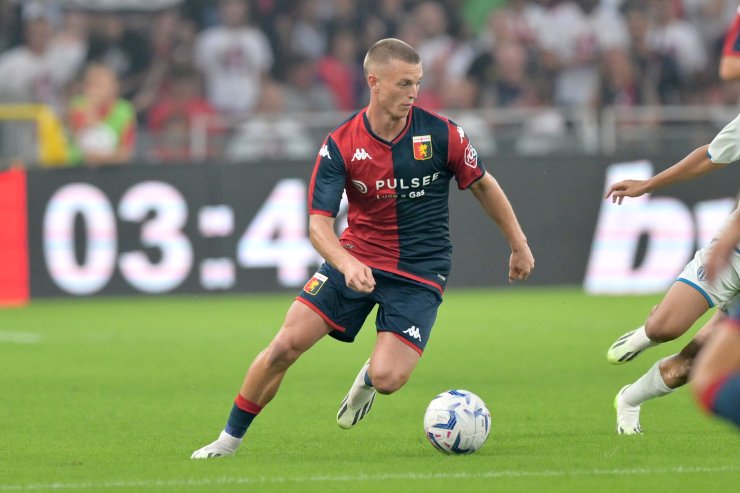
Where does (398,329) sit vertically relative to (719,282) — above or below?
below

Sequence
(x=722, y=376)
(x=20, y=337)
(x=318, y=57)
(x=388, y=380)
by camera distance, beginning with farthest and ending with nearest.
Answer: (x=318, y=57) → (x=20, y=337) → (x=388, y=380) → (x=722, y=376)

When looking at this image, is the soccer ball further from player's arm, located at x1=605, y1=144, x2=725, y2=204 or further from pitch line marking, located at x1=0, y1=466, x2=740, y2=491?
player's arm, located at x1=605, y1=144, x2=725, y2=204

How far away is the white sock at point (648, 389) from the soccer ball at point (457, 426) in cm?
88

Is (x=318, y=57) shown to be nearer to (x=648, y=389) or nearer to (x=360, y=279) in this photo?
(x=648, y=389)

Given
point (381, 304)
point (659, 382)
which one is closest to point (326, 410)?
point (381, 304)

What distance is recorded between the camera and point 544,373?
32.6ft

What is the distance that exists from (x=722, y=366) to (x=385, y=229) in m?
2.69

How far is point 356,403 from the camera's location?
7242 mm

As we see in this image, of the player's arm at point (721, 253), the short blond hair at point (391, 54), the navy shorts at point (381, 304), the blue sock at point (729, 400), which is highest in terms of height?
the short blond hair at point (391, 54)

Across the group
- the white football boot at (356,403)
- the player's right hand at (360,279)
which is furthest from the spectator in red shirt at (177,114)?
the player's right hand at (360,279)

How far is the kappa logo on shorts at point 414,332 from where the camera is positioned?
6859 mm

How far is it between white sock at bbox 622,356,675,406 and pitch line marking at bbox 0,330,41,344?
6716 millimetres

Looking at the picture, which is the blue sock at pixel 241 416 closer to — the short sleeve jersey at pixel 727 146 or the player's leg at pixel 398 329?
the player's leg at pixel 398 329

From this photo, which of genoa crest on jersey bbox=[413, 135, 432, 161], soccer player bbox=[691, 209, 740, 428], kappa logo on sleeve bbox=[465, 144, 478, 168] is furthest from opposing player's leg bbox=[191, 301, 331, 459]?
soccer player bbox=[691, 209, 740, 428]
